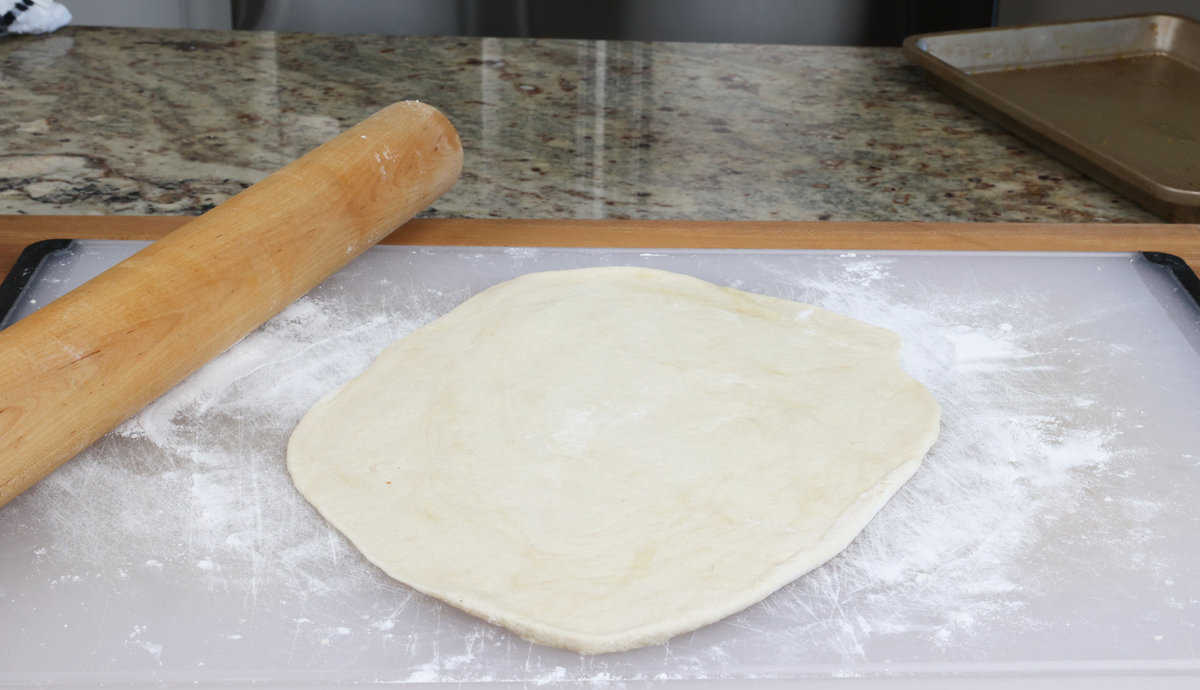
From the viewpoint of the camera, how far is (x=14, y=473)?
83cm

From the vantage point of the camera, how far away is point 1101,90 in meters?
1.88

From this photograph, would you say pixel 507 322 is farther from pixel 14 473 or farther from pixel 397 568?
pixel 14 473

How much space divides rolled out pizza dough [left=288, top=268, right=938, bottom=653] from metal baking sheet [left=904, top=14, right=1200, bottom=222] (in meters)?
0.64

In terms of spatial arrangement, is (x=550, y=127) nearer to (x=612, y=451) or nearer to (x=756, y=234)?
(x=756, y=234)

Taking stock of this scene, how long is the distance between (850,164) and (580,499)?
100 cm

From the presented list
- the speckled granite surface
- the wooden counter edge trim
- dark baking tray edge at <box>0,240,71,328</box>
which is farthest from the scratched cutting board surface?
the speckled granite surface

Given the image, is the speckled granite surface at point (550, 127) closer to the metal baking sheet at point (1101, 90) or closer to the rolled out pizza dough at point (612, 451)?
the metal baking sheet at point (1101, 90)

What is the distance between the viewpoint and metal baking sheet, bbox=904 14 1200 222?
4.99 ft

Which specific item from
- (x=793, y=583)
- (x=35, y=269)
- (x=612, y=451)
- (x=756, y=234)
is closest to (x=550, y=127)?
(x=756, y=234)

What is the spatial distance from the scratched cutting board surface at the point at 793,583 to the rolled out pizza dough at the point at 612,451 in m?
0.03

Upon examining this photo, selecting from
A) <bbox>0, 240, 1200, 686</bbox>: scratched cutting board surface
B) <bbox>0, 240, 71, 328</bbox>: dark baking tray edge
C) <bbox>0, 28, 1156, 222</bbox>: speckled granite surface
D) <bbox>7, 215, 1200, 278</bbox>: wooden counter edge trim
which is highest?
<bbox>0, 28, 1156, 222</bbox>: speckled granite surface

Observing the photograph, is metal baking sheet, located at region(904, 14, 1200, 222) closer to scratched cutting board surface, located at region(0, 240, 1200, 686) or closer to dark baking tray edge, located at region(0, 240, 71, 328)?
scratched cutting board surface, located at region(0, 240, 1200, 686)

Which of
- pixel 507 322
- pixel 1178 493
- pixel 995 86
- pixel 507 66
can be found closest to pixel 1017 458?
pixel 1178 493

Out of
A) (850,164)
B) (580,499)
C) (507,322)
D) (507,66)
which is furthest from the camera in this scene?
(507,66)
